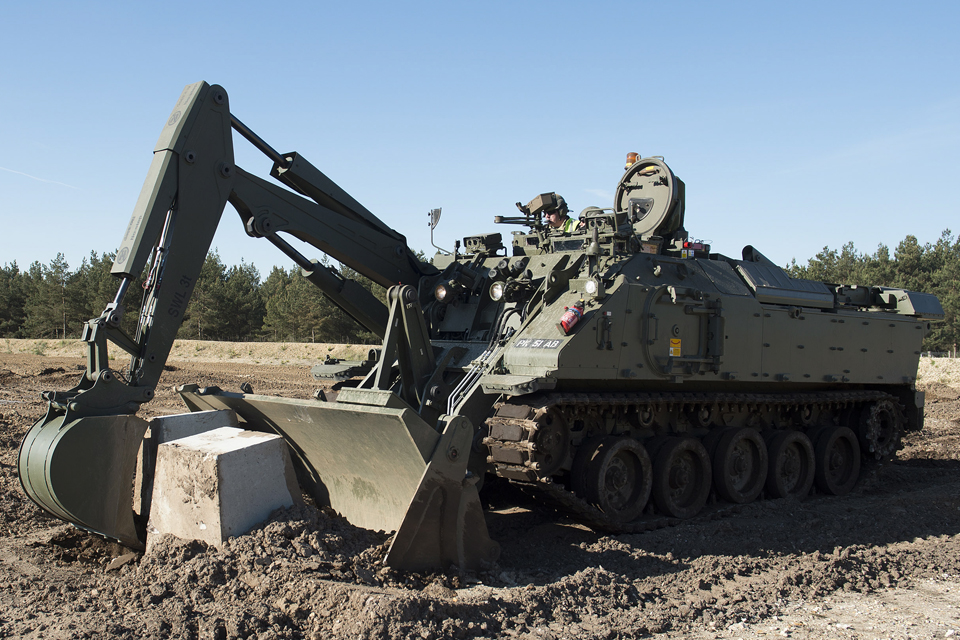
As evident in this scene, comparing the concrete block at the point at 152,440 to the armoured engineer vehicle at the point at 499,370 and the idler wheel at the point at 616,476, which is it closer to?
the armoured engineer vehicle at the point at 499,370

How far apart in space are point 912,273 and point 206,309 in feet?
150

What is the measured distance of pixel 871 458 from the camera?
11414 mm

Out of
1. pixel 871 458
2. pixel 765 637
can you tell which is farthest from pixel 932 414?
pixel 765 637

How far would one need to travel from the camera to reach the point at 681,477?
866 centimetres

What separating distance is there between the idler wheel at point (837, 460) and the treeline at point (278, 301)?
3661 cm

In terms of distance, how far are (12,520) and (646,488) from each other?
612cm

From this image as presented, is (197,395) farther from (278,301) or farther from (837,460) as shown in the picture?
(278,301)

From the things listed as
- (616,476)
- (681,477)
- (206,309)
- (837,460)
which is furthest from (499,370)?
(206,309)

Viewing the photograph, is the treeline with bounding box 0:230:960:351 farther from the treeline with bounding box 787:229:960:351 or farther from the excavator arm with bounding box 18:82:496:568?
the excavator arm with bounding box 18:82:496:568

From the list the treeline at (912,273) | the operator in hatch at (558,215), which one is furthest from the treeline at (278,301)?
the operator in hatch at (558,215)

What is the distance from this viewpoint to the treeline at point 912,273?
46.0 metres

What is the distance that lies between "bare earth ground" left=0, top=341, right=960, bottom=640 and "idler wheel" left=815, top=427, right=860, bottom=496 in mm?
1716

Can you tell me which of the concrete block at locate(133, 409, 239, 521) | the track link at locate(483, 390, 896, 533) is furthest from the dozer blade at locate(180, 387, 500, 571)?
the track link at locate(483, 390, 896, 533)

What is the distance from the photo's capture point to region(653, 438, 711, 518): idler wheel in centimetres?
838
